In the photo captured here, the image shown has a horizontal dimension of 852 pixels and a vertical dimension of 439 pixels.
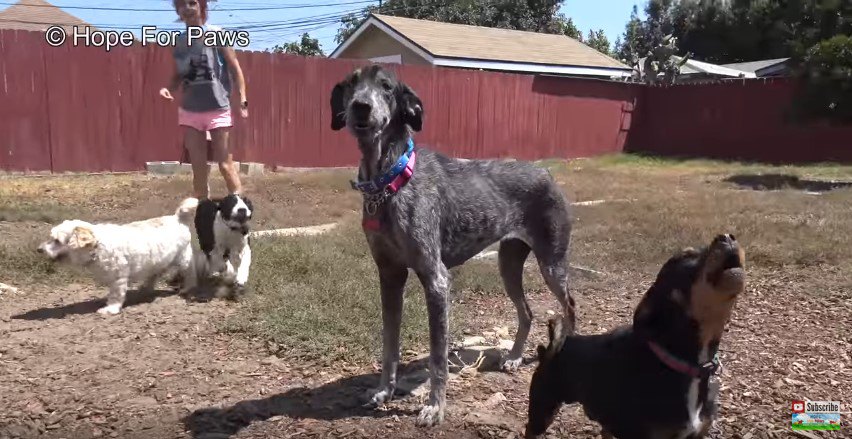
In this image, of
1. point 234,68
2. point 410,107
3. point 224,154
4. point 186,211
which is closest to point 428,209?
point 410,107

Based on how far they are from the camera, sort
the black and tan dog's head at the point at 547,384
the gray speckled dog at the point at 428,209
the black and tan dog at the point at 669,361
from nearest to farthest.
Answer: the black and tan dog at the point at 669,361, the black and tan dog's head at the point at 547,384, the gray speckled dog at the point at 428,209

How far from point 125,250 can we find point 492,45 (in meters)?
22.5

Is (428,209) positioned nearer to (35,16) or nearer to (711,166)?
(711,166)

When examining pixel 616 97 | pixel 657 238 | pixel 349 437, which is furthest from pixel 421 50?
pixel 349 437

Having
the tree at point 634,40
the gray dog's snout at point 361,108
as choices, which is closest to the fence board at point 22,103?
the gray dog's snout at point 361,108

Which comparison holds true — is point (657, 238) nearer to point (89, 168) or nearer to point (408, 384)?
point (408, 384)

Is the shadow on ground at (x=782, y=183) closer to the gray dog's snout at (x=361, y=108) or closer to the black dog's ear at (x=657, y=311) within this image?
the gray dog's snout at (x=361, y=108)

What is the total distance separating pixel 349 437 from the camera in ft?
11.2

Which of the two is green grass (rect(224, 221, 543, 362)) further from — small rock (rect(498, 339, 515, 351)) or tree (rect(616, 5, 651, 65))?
tree (rect(616, 5, 651, 65))

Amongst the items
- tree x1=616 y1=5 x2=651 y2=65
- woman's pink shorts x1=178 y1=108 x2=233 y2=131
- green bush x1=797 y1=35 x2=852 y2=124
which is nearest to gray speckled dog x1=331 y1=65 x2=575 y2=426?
woman's pink shorts x1=178 y1=108 x2=233 y2=131

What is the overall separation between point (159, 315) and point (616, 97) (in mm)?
19508

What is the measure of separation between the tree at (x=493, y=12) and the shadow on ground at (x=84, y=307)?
42066mm

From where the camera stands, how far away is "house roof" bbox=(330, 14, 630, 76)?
24.3 m

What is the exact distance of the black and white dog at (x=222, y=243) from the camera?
543 centimetres
